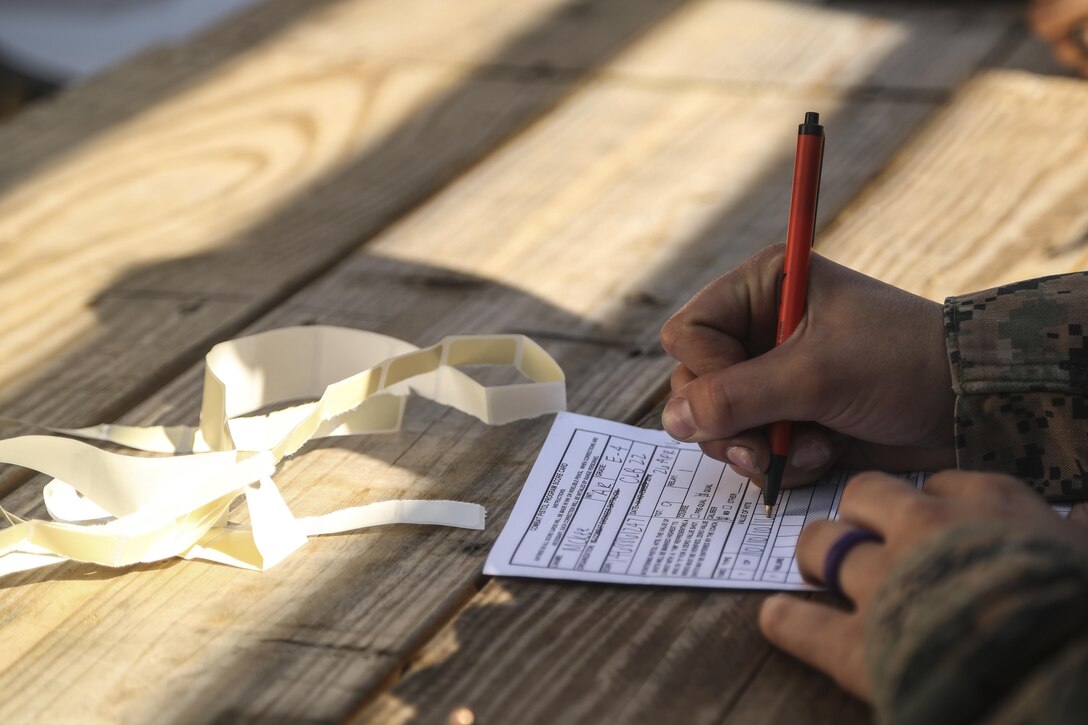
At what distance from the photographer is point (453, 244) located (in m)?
1.38

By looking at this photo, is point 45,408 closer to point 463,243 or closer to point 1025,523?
point 463,243

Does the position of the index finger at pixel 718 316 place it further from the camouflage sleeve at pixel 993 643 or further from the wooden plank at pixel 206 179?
the wooden plank at pixel 206 179

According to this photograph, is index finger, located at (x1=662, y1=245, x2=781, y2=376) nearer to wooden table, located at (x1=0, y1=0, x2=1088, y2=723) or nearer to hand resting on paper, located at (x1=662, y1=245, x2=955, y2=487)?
hand resting on paper, located at (x1=662, y1=245, x2=955, y2=487)

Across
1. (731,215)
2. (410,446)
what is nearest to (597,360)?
(410,446)

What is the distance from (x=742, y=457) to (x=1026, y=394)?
198 millimetres

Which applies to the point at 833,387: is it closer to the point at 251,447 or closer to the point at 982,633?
the point at 982,633

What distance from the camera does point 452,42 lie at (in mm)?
1972

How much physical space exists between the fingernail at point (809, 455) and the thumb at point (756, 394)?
0.08 ft

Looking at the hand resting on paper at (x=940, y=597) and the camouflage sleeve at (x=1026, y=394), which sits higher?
the hand resting on paper at (x=940, y=597)

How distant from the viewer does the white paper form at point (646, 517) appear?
82 centimetres

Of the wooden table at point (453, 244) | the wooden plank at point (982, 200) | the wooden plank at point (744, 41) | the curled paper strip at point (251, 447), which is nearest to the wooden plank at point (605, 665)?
the wooden table at point (453, 244)

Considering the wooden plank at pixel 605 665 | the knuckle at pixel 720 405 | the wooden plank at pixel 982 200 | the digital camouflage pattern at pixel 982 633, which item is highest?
the digital camouflage pattern at pixel 982 633

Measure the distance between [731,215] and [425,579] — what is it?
0.70 metres

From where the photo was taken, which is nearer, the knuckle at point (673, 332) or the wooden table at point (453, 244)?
the wooden table at point (453, 244)
